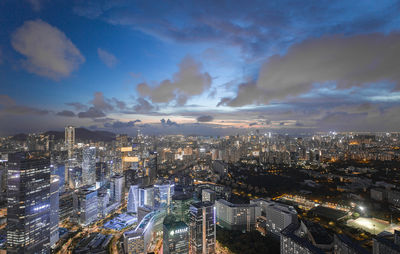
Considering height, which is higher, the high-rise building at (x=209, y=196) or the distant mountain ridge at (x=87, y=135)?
the distant mountain ridge at (x=87, y=135)

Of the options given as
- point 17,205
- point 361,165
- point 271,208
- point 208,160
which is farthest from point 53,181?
point 361,165

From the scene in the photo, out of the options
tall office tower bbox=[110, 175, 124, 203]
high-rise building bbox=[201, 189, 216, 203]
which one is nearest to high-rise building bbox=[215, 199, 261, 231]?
high-rise building bbox=[201, 189, 216, 203]

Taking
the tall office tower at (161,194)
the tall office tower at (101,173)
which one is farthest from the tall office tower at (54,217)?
the tall office tower at (101,173)

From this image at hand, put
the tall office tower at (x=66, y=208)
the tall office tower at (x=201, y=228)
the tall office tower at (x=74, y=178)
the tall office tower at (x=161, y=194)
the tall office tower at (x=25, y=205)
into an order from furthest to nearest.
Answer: the tall office tower at (x=74, y=178) < the tall office tower at (x=161, y=194) < the tall office tower at (x=66, y=208) < the tall office tower at (x=201, y=228) < the tall office tower at (x=25, y=205)

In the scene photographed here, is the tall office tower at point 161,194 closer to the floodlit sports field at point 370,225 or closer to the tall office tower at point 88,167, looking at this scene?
the tall office tower at point 88,167

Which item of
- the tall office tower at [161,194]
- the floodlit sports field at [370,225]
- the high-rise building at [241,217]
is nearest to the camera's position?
the floodlit sports field at [370,225]

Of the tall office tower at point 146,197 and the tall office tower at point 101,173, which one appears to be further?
the tall office tower at point 101,173

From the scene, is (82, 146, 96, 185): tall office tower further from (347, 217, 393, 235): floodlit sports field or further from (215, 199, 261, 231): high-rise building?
(347, 217, 393, 235): floodlit sports field
